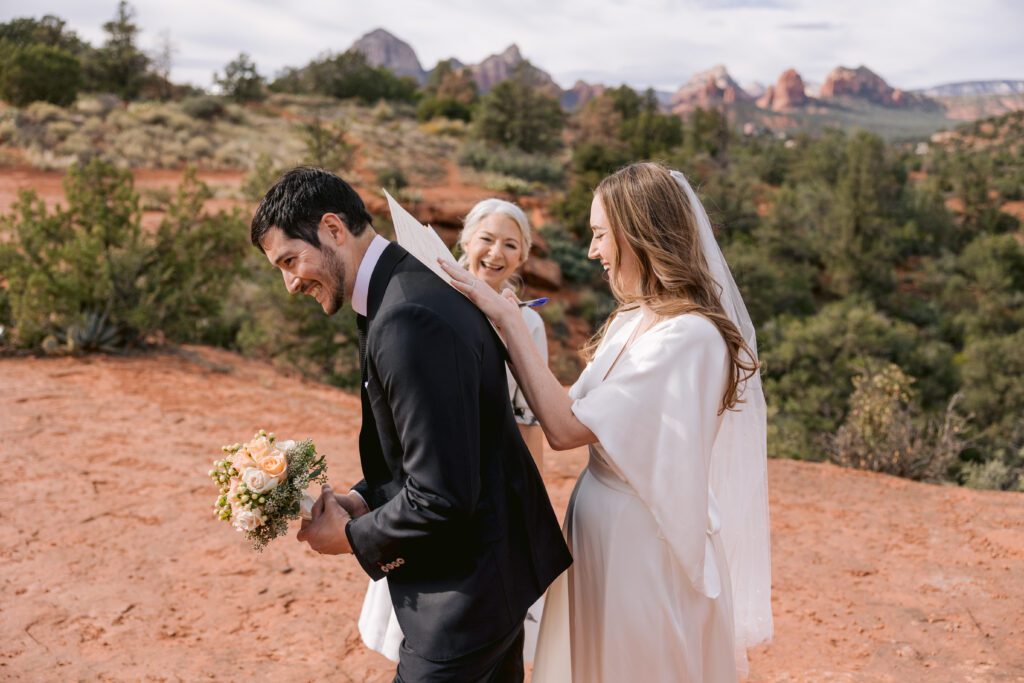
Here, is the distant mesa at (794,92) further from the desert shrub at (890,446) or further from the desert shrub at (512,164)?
the desert shrub at (890,446)

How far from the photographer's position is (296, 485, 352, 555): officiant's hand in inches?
69.7

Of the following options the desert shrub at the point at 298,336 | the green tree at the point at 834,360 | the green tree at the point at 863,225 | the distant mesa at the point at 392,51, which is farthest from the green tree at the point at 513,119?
the distant mesa at the point at 392,51

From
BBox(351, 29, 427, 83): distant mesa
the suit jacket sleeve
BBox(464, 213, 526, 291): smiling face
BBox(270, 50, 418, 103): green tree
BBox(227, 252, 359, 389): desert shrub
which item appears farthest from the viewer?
BBox(351, 29, 427, 83): distant mesa

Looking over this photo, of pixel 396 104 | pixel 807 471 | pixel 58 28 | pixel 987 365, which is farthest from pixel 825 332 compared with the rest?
pixel 58 28

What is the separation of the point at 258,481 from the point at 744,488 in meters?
1.43

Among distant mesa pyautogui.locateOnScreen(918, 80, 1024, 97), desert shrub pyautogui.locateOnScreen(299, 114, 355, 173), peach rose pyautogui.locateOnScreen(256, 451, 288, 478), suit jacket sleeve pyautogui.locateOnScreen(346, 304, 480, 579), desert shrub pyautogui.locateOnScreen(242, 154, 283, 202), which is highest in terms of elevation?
distant mesa pyautogui.locateOnScreen(918, 80, 1024, 97)

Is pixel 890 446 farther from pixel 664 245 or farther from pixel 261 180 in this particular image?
pixel 261 180

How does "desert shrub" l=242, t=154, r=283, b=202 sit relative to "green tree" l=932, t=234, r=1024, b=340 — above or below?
above

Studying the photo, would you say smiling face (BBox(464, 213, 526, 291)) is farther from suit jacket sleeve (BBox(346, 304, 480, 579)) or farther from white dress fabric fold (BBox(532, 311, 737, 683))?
suit jacket sleeve (BBox(346, 304, 480, 579))

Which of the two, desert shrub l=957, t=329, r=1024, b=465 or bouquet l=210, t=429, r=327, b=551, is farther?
desert shrub l=957, t=329, r=1024, b=465

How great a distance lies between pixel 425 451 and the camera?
1523 mm

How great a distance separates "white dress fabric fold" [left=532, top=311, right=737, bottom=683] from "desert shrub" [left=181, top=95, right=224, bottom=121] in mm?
28829

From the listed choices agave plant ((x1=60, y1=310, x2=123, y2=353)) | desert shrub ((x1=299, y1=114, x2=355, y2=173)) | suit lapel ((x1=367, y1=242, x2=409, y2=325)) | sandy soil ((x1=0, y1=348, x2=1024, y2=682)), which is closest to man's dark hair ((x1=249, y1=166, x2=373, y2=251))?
suit lapel ((x1=367, y1=242, x2=409, y2=325))

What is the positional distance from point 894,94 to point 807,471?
16180 centimetres
